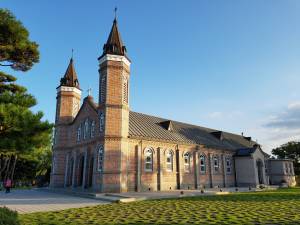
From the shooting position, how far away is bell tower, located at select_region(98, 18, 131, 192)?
2428cm

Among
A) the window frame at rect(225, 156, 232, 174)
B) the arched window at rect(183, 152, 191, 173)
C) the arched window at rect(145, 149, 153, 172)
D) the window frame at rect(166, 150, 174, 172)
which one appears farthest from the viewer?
the window frame at rect(225, 156, 232, 174)

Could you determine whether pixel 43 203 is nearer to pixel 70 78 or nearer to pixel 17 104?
pixel 17 104

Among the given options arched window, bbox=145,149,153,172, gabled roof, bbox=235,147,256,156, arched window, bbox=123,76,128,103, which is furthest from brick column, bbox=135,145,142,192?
gabled roof, bbox=235,147,256,156

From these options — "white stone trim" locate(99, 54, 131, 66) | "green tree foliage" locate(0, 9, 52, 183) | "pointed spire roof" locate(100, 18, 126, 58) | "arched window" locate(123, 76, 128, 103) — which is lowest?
"green tree foliage" locate(0, 9, 52, 183)

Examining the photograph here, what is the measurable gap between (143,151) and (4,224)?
2228 cm

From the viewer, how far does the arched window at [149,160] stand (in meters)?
28.5

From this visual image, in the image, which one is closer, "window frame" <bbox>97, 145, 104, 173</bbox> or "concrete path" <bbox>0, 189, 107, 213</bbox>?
"concrete path" <bbox>0, 189, 107, 213</bbox>

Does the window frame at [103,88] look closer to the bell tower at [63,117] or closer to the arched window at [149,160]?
the arched window at [149,160]

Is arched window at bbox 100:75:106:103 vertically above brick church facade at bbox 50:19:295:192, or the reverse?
arched window at bbox 100:75:106:103

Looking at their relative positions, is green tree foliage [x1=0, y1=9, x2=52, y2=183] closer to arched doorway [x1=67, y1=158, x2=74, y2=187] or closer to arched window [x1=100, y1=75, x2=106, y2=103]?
arched window [x1=100, y1=75, x2=106, y2=103]

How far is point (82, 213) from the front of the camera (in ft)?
41.9

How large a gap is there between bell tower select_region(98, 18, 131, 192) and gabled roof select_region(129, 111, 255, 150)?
238 cm

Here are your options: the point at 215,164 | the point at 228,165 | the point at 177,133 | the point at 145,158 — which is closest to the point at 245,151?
the point at 228,165

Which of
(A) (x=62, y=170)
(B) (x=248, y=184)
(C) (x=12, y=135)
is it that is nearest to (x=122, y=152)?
(A) (x=62, y=170)
